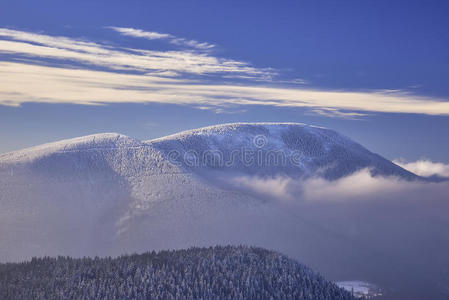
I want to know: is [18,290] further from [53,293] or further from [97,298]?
[97,298]

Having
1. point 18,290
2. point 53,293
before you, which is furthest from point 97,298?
point 18,290
